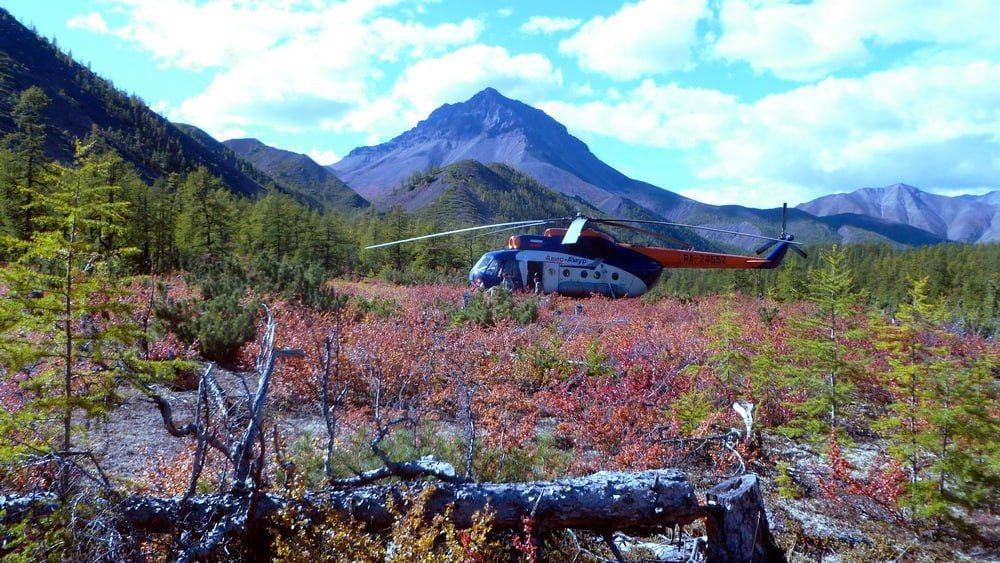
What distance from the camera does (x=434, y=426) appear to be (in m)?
6.10

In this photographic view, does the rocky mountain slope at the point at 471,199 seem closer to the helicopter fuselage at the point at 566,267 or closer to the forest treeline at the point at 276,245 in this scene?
the forest treeline at the point at 276,245

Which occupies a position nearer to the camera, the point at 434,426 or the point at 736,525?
the point at 736,525

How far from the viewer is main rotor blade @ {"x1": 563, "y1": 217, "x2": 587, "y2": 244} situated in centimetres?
1373

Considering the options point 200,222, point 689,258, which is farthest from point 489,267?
point 200,222

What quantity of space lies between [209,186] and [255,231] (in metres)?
3.86

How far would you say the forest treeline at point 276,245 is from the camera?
15916 mm

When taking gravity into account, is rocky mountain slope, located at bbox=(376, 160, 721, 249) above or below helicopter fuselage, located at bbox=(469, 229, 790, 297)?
above

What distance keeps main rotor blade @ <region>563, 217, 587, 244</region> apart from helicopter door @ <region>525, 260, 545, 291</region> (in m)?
3.24

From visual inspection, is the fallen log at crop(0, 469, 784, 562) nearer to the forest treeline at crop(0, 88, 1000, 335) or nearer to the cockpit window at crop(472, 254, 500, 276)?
the forest treeline at crop(0, 88, 1000, 335)

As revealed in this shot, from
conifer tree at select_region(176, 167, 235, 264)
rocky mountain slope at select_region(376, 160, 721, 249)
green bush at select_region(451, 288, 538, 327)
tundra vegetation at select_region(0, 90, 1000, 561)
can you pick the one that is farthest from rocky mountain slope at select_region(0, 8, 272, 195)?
tundra vegetation at select_region(0, 90, 1000, 561)

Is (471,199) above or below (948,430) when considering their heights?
above

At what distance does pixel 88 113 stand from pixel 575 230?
4918 inches

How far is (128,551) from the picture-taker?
9.23ft

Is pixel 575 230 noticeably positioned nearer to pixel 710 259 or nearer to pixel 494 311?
pixel 494 311
